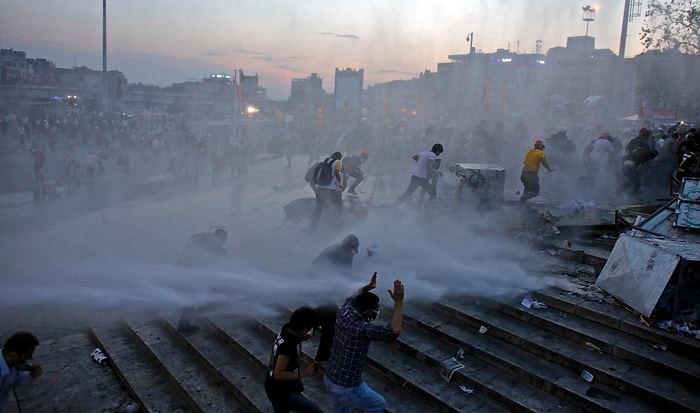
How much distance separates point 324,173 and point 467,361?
504 centimetres

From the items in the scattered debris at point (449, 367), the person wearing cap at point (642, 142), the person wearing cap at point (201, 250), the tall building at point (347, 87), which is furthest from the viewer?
the tall building at point (347, 87)

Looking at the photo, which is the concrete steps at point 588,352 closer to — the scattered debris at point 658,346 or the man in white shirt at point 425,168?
the scattered debris at point 658,346

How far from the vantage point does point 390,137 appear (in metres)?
20.8

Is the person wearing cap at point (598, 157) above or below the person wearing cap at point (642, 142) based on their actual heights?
below

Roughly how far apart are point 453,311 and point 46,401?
15.0 ft

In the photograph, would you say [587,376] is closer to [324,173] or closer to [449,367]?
[449,367]

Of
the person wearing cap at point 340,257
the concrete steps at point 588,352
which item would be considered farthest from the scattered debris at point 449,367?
the person wearing cap at point 340,257

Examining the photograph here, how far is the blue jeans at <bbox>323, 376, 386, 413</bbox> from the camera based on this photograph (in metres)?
3.96

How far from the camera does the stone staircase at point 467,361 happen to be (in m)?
4.51

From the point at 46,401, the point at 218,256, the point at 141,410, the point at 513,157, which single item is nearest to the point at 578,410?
the point at 141,410

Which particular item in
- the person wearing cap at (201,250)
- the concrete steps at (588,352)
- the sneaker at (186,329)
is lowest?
the sneaker at (186,329)

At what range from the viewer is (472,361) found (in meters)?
5.21

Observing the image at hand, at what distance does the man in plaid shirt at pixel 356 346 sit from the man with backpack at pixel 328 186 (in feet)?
18.2

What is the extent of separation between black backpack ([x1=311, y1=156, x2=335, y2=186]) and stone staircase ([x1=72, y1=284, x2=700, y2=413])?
11.2 ft
